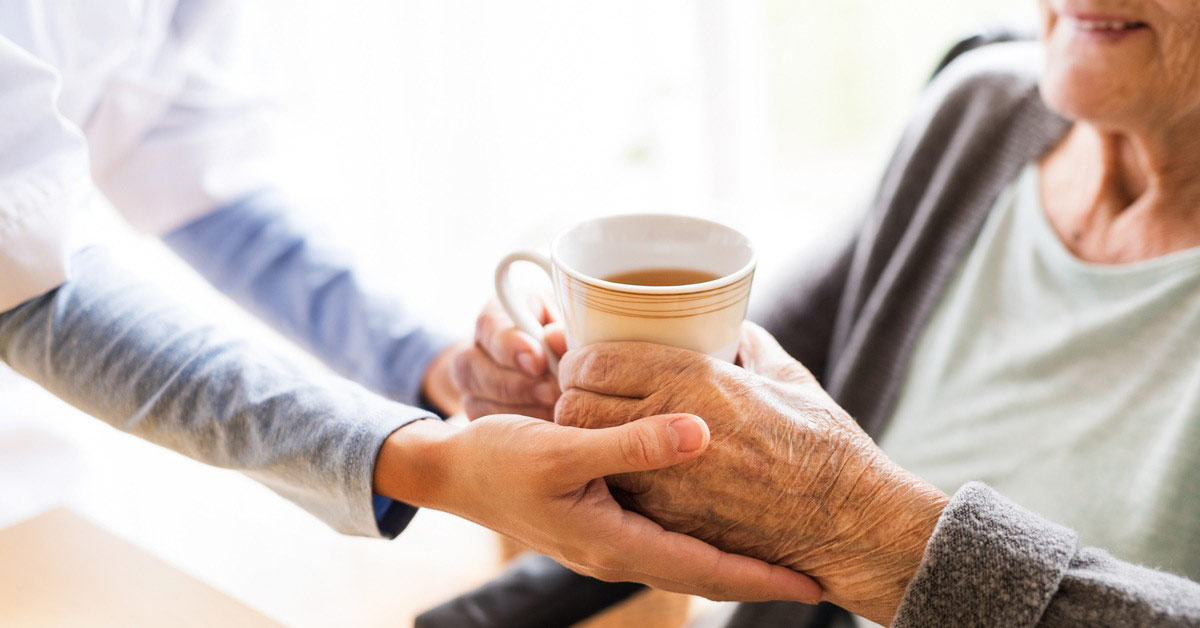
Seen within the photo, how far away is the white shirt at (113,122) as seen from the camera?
761mm

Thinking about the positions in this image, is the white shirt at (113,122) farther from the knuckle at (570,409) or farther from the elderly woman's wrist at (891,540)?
the elderly woman's wrist at (891,540)

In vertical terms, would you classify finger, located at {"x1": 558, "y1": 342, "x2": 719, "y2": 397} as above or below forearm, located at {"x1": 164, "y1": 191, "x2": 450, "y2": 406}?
above

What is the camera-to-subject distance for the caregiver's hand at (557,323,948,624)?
729 millimetres

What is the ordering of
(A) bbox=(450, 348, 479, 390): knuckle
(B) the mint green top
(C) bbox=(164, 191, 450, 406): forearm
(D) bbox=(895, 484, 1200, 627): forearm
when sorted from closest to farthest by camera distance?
(D) bbox=(895, 484, 1200, 627): forearm, (B) the mint green top, (A) bbox=(450, 348, 479, 390): knuckle, (C) bbox=(164, 191, 450, 406): forearm

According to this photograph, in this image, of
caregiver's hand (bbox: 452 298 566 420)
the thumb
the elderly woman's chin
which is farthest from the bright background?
the elderly woman's chin

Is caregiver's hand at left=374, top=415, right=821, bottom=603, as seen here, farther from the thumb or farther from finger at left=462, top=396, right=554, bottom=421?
finger at left=462, top=396, right=554, bottom=421

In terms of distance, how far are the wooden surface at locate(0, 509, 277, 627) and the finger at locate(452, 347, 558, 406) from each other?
1.04 feet

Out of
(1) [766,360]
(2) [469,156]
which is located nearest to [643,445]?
(1) [766,360]

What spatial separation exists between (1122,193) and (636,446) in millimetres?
718

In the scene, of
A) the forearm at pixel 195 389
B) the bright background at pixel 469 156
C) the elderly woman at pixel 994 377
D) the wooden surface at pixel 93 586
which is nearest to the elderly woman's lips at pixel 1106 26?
the elderly woman at pixel 994 377

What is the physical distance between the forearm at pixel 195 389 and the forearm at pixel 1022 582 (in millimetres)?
434

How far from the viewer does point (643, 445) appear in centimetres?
67

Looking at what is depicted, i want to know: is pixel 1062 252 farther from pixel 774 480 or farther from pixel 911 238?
pixel 774 480

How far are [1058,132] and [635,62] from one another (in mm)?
2000
